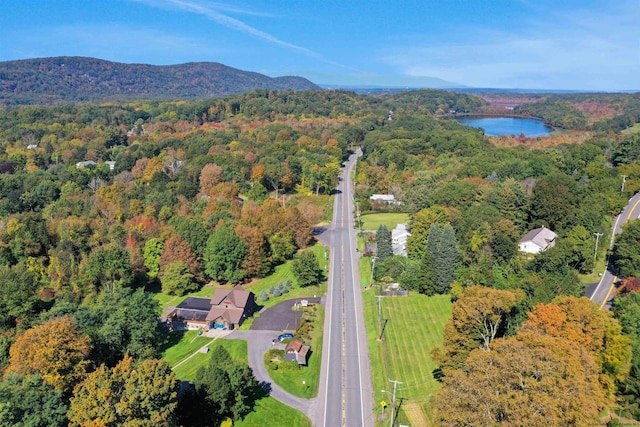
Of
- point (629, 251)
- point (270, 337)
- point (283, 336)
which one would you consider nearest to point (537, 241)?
point (629, 251)

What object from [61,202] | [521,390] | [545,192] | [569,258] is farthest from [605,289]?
[61,202]

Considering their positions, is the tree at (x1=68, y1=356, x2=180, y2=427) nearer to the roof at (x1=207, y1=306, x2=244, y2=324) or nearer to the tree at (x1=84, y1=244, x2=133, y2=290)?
the roof at (x1=207, y1=306, x2=244, y2=324)

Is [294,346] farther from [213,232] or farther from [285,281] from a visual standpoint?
[213,232]

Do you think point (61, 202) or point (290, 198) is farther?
point (290, 198)

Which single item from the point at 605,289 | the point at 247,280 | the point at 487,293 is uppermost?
the point at 487,293

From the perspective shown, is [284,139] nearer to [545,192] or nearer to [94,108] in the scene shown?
[545,192]

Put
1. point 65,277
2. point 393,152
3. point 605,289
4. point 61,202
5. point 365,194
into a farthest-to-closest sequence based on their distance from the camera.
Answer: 1. point 393,152
2. point 365,194
3. point 61,202
4. point 65,277
5. point 605,289
